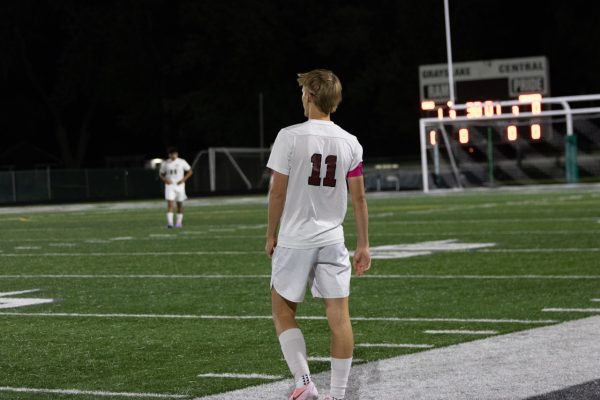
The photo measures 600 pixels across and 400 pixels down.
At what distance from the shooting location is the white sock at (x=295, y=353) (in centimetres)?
616

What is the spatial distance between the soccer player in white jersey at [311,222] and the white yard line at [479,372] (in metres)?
0.34

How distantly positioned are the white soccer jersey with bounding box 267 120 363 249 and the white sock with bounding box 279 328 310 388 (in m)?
0.42

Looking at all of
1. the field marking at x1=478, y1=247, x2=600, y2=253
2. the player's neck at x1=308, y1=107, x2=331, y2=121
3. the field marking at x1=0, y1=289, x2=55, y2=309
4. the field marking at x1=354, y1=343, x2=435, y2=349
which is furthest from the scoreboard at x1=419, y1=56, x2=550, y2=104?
the player's neck at x1=308, y1=107, x2=331, y2=121

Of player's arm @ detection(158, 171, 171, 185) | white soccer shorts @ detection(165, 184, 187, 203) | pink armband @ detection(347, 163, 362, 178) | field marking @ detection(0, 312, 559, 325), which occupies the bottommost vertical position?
field marking @ detection(0, 312, 559, 325)

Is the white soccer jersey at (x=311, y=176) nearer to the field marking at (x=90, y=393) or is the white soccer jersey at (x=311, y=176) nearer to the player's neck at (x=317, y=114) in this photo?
the player's neck at (x=317, y=114)

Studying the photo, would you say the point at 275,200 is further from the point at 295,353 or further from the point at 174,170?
the point at 174,170

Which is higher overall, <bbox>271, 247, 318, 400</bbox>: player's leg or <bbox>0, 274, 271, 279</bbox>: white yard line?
<bbox>271, 247, 318, 400</bbox>: player's leg

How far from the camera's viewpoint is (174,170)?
24828mm

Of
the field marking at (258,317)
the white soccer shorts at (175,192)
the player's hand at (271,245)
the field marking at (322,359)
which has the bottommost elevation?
the field marking at (322,359)

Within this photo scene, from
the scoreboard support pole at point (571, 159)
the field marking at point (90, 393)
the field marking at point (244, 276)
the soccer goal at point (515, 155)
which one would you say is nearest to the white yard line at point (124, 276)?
the field marking at point (244, 276)

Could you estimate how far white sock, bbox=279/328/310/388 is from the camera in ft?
20.2

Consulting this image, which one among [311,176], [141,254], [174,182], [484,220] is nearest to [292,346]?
[311,176]

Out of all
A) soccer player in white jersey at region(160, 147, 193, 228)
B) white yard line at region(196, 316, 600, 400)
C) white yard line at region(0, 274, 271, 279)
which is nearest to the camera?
white yard line at region(196, 316, 600, 400)

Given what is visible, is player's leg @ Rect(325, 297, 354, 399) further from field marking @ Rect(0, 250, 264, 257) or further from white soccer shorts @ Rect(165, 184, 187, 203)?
white soccer shorts @ Rect(165, 184, 187, 203)
